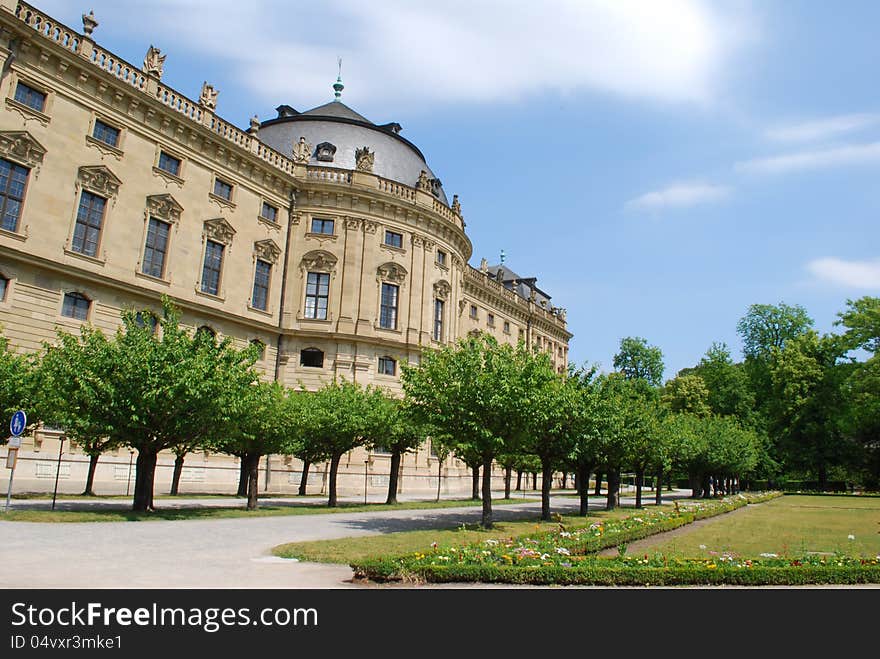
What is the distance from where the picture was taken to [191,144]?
4112cm

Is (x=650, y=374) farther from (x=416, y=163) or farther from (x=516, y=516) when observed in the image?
(x=516, y=516)

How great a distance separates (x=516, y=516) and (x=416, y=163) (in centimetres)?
3545

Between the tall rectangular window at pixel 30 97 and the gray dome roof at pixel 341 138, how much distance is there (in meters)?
20.1

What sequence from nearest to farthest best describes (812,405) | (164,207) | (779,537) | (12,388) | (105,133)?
1. (779,537)
2. (12,388)
3. (105,133)
4. (164,207)
5. (812,405)

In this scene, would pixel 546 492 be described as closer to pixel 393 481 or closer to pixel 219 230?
pixel 393 481

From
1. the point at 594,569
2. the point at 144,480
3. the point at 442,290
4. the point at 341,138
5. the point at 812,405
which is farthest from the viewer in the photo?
the point at 812,405

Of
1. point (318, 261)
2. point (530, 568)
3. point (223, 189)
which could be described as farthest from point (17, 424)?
point (318, 261)

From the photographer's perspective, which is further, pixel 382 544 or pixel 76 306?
pixel 76 306

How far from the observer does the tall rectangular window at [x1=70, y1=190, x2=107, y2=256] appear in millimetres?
34469

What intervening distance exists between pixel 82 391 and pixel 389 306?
29985mm

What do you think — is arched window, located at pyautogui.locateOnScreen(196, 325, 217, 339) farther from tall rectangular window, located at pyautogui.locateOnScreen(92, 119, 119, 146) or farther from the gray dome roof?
the gray dome roof

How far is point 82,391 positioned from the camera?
72.5ft

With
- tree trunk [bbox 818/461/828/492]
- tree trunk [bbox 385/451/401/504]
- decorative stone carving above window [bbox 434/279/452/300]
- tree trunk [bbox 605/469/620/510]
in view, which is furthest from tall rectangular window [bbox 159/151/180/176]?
tree trunk [bbox 818/461/828/492]

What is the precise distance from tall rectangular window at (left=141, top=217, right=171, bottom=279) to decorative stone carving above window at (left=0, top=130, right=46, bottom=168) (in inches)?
278
